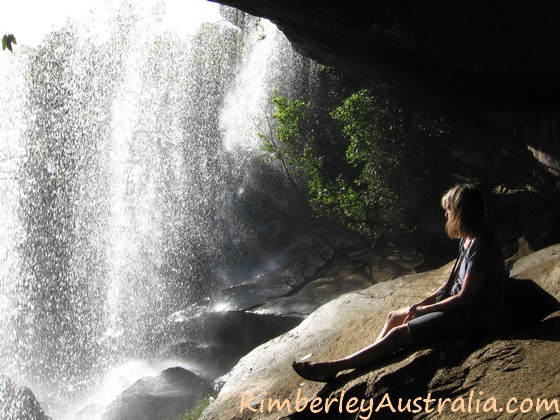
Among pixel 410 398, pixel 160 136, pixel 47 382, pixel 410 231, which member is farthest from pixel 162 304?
pixel 410 398

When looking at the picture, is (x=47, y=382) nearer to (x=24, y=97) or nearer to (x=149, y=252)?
(x=149, y=252)

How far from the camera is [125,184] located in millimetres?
15109

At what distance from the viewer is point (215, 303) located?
1071 centimetres

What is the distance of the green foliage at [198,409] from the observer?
24.5 feet

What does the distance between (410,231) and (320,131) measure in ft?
11.6

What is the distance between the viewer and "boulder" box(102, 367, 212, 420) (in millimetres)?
7898

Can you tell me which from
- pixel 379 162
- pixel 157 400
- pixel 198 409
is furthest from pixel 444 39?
pixel 157 400

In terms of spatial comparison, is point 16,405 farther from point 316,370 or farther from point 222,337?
point 316,370

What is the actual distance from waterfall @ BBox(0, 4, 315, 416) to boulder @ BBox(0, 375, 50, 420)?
2204mm

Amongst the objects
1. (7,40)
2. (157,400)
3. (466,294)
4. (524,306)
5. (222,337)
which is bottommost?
(157,400)

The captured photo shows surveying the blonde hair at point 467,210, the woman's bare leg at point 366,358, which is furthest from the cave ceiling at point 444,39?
the woman's bare leg at point 366,358

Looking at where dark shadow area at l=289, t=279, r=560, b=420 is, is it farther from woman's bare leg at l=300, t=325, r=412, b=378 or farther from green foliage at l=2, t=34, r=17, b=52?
green foliage at l=2, t=34, r=17, b=52

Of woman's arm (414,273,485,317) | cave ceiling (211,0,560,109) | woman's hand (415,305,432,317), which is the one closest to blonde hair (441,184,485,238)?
woman's arm (414,273,485,317)

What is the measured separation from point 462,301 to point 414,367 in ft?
1.59
